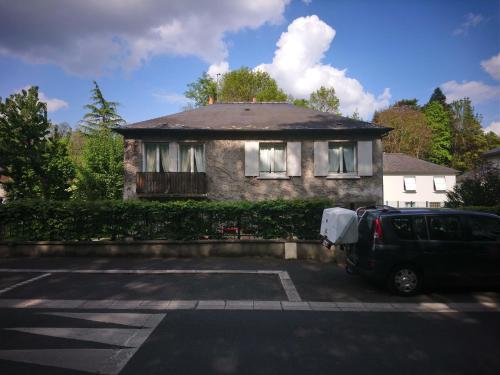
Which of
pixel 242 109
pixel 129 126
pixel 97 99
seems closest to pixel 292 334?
pixel 129 126

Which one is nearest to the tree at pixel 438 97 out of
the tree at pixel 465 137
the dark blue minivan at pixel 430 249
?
the tree at pixel 465 137

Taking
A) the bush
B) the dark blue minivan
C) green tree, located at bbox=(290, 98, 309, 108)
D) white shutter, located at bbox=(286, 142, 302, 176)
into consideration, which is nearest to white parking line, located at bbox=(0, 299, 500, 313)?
the dark blue minivan

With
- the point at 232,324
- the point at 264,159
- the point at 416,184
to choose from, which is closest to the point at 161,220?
the point at 232,324

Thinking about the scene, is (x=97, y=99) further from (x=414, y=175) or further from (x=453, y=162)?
(x=453, y=162)

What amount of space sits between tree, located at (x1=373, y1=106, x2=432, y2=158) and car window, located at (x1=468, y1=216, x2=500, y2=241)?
40186 mm

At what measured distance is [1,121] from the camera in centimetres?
1875

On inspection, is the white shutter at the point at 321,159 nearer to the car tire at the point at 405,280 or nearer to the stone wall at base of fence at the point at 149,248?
the stone wall at base of fence at the point at 149,248

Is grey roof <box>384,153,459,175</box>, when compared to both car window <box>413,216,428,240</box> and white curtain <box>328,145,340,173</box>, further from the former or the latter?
car window <box>413,216,428,240</box>

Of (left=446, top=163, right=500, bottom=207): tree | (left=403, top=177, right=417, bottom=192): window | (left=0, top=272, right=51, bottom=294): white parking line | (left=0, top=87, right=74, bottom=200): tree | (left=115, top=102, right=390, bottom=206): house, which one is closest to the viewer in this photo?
(left=0, top=272, right=51, bottom=294): white parking line

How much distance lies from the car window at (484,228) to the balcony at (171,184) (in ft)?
38.2

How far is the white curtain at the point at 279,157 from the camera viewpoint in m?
16.9

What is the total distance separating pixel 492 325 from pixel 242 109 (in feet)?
55.4

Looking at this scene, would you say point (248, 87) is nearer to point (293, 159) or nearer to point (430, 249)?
point (293, 159)

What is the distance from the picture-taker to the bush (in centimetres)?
1077
